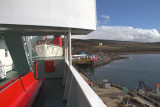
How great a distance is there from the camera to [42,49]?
23.4 meters

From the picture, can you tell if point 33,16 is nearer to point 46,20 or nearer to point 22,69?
point 46,20

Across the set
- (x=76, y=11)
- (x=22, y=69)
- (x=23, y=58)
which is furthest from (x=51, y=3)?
(x=22, y=69)

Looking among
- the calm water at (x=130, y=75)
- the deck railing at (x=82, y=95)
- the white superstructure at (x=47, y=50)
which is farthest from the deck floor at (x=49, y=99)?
the calm water at (x=130, y=75)

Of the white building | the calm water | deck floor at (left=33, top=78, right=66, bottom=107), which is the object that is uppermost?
the white building

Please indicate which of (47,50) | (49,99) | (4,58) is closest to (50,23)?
(49,99)

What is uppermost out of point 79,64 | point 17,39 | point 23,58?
point 17,39

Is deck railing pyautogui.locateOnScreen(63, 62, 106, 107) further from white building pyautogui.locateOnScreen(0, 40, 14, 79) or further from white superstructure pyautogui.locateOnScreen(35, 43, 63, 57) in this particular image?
white superstructure pyautogui.locateOnScreen(35, 43, 63, 57)

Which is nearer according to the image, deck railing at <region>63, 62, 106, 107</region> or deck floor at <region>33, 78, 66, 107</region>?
deck railing at <region>63, 62, 106, 107</region>

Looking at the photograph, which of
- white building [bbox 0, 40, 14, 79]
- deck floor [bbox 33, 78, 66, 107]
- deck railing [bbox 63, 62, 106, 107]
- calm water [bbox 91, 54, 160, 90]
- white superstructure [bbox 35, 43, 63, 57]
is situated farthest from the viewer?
calm water [bbox 91, 54, 160, 90]

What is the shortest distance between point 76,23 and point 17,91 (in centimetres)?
280

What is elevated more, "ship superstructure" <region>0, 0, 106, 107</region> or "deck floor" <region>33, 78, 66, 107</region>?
"ship superstructure" <region>0, 0, 106, 107</region>

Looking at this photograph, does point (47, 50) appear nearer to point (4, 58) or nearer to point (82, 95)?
point (4, 58)

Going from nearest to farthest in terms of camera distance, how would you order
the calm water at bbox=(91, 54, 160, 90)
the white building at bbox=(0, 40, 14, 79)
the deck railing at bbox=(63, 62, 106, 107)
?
the deck railing at bbox=(63, 62, 106, 107) < the white building at bbox=(0, 40, 14, 79) < the calm water at bbox=(91, 54, 160, 90)

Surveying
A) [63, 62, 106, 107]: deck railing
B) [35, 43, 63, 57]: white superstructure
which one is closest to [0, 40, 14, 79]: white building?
[63, 62, 106, 107]: deck railing
